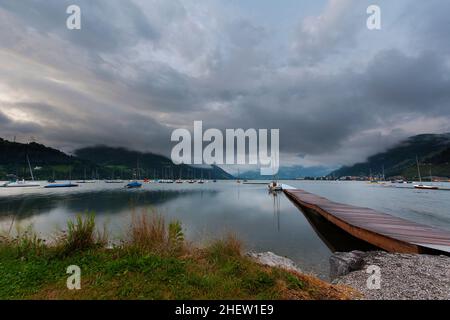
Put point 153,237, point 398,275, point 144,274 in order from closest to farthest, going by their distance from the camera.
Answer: point 144,274, point 398,275, point 153,237

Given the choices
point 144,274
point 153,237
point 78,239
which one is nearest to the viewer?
point 144,274

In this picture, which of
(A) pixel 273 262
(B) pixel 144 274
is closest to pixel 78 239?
(B) pixel 144 274

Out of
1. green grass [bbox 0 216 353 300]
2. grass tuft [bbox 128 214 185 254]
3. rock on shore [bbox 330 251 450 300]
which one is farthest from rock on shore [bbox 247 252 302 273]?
grass tuft [bbox 128 214 185 254]

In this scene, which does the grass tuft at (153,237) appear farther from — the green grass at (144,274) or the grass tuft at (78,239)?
the grass tuft at (78,239)

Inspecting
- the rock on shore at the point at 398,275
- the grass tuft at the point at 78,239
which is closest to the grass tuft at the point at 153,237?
the grass tuft at the point at 78,239

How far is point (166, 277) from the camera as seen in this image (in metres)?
4.38

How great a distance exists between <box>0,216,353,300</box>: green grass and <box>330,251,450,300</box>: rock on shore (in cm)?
117

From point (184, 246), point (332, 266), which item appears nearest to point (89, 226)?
point (184, 246)

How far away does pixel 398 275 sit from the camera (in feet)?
18.4

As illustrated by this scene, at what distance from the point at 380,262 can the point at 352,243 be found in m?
6.58

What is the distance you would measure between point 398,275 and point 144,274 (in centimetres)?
663

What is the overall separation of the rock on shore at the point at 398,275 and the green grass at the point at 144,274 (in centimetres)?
117

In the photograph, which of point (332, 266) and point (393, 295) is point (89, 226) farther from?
point (332, 266)

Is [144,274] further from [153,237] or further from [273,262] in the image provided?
[273,262]
